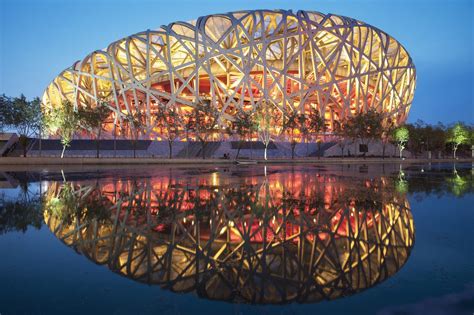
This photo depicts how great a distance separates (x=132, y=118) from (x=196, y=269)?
50.5 meters

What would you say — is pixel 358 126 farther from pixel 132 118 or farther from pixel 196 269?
pixel 196 269

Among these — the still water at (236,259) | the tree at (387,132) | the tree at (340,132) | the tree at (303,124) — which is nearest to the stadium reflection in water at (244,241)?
the still water at (236,259)

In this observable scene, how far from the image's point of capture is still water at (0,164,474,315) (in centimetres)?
433

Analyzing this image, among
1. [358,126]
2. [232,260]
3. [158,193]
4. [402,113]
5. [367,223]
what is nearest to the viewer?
[232,260]

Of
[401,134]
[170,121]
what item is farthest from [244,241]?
[401,134]

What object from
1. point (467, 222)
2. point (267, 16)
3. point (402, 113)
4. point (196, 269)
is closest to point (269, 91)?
point (267, 16)

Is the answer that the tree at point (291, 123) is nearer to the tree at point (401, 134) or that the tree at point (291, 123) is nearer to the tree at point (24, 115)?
the tree at point (401, 134)

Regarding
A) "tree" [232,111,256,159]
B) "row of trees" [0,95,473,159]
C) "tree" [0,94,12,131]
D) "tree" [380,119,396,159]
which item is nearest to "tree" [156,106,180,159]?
"row of trees" [0,95,473,159]

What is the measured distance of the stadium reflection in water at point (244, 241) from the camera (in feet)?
16.0

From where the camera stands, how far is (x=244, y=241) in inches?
269

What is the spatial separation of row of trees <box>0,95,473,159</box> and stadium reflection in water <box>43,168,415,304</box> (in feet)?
120

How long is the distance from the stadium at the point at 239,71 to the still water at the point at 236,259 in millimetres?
44916

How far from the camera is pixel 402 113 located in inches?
2958

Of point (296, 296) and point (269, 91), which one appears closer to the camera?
point (296, 296)
